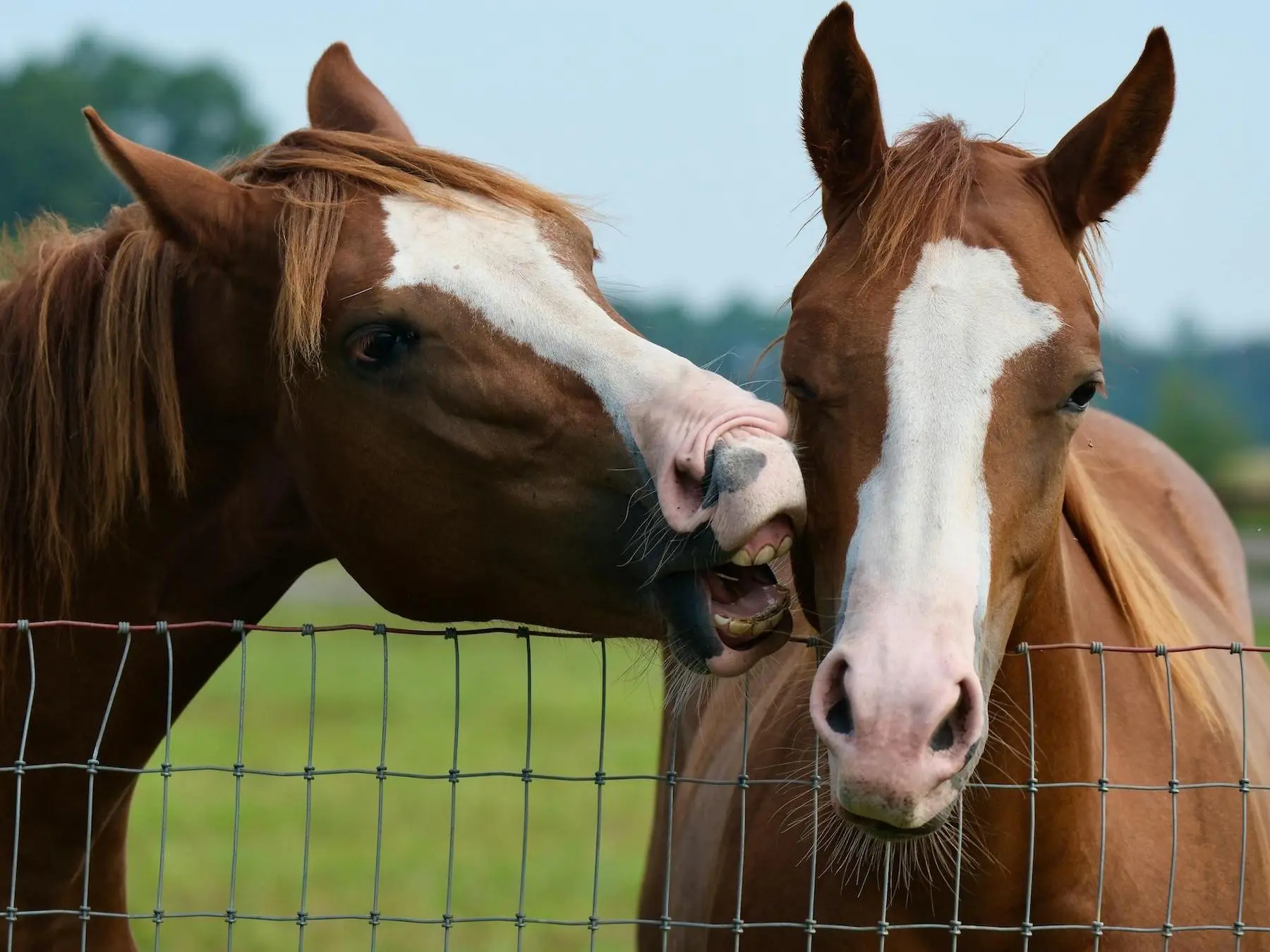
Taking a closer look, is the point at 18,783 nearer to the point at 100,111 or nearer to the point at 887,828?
the point at 887,828

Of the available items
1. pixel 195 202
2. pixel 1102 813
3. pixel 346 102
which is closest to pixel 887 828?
pixel 1102 813

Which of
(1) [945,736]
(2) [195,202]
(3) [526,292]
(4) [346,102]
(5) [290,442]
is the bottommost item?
(1) [945,736]

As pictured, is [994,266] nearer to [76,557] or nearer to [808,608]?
[808,608]

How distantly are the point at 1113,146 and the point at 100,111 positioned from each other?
2630 inches

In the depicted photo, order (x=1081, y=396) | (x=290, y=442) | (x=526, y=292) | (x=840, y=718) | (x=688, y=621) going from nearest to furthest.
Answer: (x=840, y=718), (x=1081, y=396), (x=688, y=621), (x=526, y=292), (x=290, y=442)

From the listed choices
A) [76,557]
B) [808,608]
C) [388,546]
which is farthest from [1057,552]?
[76,557]

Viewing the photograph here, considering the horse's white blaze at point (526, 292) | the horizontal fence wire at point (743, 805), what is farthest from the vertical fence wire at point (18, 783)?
the horse's white blaze at point (526, 292)

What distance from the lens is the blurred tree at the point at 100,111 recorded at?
54.3 metres

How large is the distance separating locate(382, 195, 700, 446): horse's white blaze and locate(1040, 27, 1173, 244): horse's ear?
2.59ft

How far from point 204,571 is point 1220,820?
2131mm

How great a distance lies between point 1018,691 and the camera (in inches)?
95.2

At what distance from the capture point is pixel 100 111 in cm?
6166

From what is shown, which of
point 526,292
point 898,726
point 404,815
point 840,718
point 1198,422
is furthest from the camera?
point 1198,422

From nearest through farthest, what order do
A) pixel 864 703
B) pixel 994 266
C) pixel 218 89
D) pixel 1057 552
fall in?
pixel 864 703, pixel 994 266, pixel 1057 552, pixel 218 89
